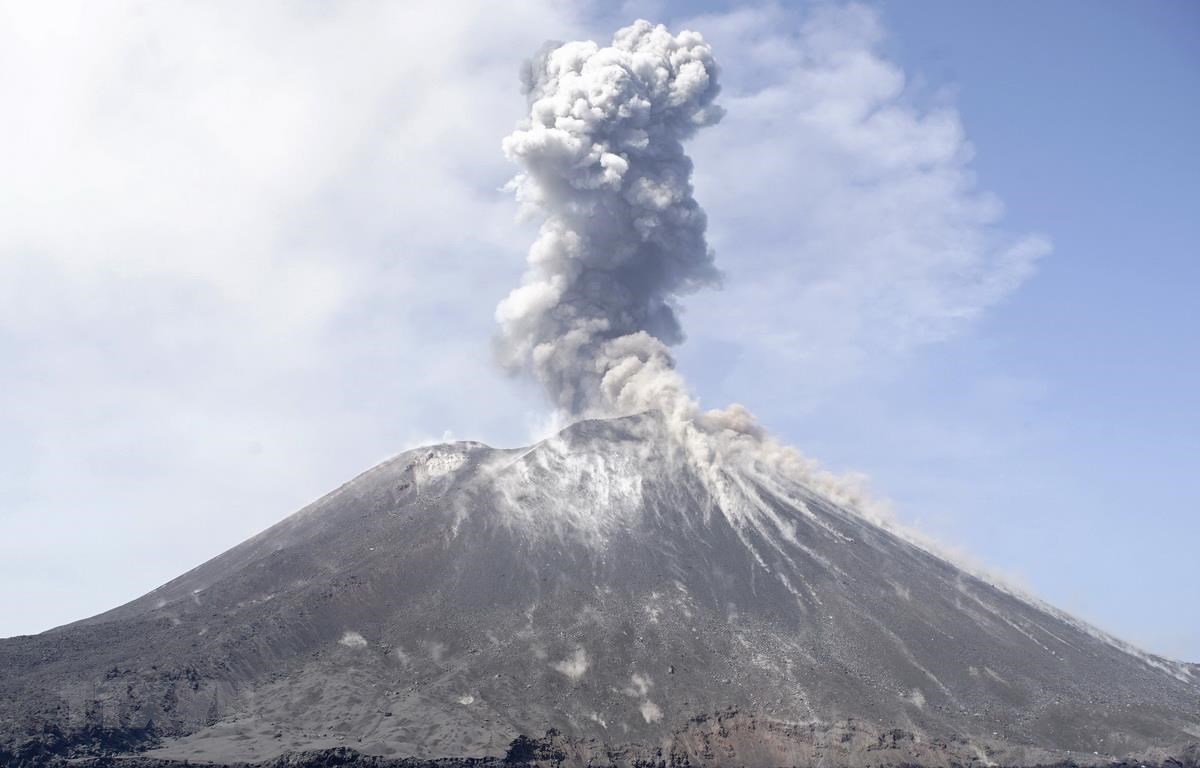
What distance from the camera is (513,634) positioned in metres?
76.1

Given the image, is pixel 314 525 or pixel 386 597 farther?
pixel 314 525

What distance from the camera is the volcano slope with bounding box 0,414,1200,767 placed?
65.8m

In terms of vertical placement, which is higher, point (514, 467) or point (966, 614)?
point (514, 467)

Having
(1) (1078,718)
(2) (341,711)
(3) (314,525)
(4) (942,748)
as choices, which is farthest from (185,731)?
(1) (1078,718)

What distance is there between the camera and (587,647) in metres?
74.5

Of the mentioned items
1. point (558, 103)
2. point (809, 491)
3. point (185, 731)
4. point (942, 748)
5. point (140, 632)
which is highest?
point (558, 103)

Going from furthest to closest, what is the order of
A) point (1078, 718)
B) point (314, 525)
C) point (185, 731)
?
point (314, 525) < point (1078, 718) < point (185, 731)

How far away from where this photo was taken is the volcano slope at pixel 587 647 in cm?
6581

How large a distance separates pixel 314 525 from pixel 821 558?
43611 mm

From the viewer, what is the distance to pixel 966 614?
85.1m

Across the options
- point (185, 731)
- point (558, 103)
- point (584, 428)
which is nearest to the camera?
point (185, 731)

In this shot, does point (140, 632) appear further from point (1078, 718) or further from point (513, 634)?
point (1078, 718)

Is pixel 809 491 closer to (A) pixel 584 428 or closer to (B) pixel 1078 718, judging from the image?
(A) pixel 584 428

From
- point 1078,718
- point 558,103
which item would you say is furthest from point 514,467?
point 1078,718
